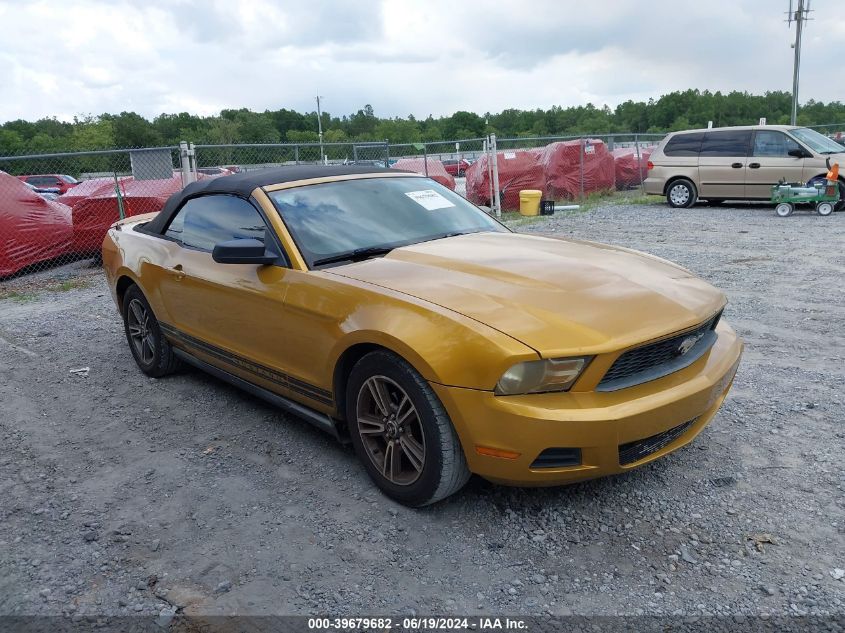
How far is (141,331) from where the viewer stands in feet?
17.5

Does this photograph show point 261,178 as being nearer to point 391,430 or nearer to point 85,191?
point 391,430

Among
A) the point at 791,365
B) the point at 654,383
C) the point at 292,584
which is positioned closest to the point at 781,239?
the point at 791,365

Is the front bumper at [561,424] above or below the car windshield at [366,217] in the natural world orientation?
below

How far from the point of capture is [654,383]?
2.89 metres

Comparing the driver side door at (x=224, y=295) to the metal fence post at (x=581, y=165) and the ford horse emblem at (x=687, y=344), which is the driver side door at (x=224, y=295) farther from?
the metal fence post at (x=581, y=165)

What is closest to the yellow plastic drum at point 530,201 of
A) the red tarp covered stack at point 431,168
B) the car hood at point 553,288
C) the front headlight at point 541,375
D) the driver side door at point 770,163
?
the red tarp covered stack at point 431,168

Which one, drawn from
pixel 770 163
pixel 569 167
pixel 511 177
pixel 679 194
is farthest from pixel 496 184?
pixel 770 163

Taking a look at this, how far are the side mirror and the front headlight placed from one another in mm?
1610

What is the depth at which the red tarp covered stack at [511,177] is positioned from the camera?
17.8 meters

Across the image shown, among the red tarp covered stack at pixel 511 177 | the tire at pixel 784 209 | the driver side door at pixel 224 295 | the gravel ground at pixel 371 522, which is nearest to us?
the gravel ground at pixel 371 522

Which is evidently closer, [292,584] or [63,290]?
[292,584]

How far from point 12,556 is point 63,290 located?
7.51 metres

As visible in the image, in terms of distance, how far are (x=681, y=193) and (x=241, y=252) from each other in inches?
563

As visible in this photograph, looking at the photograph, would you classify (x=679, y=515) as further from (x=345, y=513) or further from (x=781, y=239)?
(x=781, y=239)
